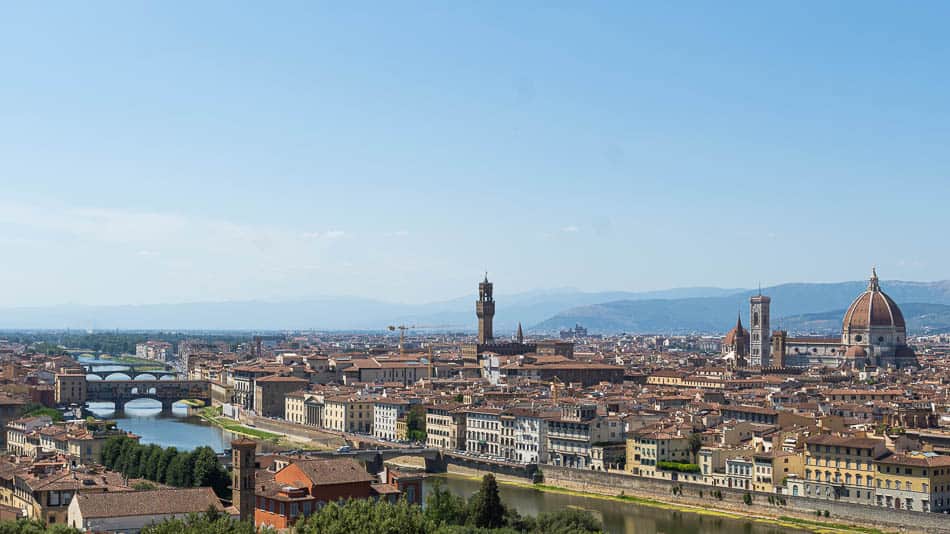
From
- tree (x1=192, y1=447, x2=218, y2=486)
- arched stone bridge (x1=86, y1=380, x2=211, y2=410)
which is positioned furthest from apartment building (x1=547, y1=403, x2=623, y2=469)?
arched stone bridge (x1=86, y1=380, x2=211, y2=410)

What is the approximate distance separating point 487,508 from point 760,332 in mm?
78682

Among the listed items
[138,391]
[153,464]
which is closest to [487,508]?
[153,464]

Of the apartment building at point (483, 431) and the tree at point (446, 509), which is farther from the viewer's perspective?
the apartment building at point (483, 431)

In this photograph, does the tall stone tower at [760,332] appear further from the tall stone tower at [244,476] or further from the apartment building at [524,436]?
the tall stone tower at [244,476]

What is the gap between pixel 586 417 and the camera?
4962cm

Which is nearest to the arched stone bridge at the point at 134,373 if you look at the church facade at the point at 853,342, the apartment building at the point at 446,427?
the apartment building at the point at 446,427

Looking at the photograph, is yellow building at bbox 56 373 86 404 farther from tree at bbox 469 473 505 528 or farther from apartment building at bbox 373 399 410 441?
tree at bbox 469 473 505 528

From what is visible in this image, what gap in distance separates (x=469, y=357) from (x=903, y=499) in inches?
2441

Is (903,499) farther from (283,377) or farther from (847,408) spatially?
(283,377)

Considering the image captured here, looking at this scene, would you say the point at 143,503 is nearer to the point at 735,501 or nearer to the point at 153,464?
the point at 153,464

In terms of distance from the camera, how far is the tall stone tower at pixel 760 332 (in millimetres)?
105000

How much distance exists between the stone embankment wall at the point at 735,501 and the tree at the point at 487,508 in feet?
37.1

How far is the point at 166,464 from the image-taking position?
3956 cm

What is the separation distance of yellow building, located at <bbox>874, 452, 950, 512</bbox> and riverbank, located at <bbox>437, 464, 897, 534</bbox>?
4.79ft
